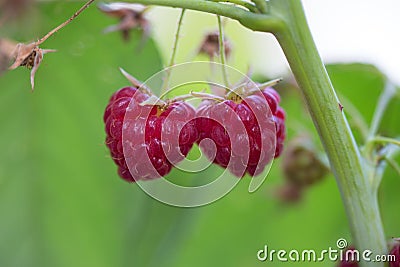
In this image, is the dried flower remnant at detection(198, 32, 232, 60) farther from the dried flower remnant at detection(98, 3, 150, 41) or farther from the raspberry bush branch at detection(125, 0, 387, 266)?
the raspberry bush branch at detection(125, 0, 387, 266)

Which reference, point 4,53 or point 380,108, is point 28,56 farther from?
point 380,108

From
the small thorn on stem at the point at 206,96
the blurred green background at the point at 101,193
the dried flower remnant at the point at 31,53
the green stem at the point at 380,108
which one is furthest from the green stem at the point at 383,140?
the blurred green background at the point at 101,193

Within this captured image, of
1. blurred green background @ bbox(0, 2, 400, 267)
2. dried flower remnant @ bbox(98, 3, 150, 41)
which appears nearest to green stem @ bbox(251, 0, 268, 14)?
dried flower remnant @ bbox(98, 3, 150, 41)

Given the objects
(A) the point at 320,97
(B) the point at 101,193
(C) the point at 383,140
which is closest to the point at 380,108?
(C) the point at 383,140

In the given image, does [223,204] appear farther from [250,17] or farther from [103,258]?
[250,17]

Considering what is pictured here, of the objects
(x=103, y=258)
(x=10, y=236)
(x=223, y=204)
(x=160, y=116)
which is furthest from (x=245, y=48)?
(x=160, y=116)

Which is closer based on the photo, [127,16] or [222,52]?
[222,52]
